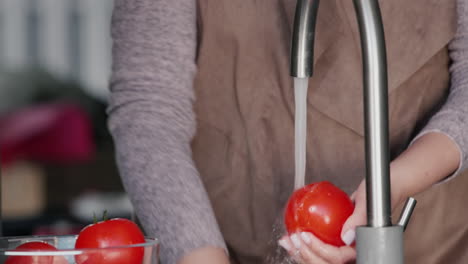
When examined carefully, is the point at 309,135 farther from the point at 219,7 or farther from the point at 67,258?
the point at 67,258

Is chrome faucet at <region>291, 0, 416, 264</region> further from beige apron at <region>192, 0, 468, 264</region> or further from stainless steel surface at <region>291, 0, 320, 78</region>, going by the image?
beige apron at <region>192, 0, 468, 264</region>

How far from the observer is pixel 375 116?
0.74 meters

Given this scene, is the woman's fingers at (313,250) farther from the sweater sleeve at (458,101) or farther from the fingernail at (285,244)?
the sweater sleeve at (458,101)

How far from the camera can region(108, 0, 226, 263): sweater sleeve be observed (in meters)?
1.13

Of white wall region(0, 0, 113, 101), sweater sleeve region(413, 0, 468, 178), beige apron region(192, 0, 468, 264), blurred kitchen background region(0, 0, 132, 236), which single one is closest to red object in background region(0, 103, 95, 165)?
blurred kitchen background region(0, 0, 132, 236)

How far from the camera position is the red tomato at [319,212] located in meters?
0.99

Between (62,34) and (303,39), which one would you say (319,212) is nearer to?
(303,39)

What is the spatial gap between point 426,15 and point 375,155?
618mm

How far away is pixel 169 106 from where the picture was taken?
1209mm

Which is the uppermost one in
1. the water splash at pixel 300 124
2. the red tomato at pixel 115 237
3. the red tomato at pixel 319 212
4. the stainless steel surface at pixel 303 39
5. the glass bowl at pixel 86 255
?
the stainless steel surface at pixel 303 39

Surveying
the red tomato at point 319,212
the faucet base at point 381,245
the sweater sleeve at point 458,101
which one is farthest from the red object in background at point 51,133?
the faucet base at point 381,245

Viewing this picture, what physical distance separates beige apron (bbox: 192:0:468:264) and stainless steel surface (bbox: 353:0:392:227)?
1.81 feet

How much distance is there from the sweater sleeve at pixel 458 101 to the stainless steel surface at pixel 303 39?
367 mm

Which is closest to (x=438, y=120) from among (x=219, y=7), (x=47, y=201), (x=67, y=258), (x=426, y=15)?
(x=426, y=15)
